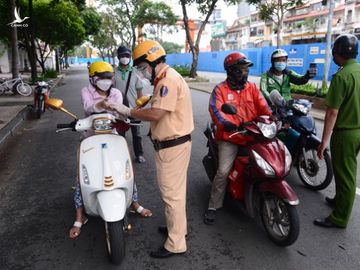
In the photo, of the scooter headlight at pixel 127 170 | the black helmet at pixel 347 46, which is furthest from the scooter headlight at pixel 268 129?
the scooter headlight at pixel 127 170

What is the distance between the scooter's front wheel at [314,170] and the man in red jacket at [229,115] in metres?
1.21

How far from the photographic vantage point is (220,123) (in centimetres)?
326

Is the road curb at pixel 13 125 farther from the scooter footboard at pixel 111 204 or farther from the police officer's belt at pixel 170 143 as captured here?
the police officer's belt at pixel 170 143

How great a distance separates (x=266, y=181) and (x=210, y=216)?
0.78 meters

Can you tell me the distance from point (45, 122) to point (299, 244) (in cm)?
763

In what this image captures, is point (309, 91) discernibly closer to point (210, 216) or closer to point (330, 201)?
point (330, 201)

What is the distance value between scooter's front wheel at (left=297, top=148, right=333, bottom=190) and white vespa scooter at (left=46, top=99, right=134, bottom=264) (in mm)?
2469

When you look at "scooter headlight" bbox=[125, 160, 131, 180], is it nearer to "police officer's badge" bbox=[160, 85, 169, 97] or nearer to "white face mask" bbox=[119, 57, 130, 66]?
"police officer's badge" bbox=[160, 85, 169, 97]

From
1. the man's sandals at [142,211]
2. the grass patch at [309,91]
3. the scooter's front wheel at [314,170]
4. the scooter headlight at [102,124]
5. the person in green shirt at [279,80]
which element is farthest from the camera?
the grass patch at [309,91]

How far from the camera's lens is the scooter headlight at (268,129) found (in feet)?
9.90

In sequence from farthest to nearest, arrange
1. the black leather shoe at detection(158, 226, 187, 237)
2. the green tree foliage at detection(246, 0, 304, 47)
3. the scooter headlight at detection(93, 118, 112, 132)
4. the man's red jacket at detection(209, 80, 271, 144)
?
the green tree foliage at detection(246, 0, 304, 47) < the man's red jacket at detection(209, 80, 271, 144) < the black leather shoe at detection(158, 226, 187, 237) < the scooter headlight at detection(93, 118, 112, 132)

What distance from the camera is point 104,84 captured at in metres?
3.29

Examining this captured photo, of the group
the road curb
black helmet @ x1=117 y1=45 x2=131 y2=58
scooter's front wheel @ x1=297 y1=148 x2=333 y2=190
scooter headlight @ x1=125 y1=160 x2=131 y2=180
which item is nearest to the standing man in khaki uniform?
scooter headlight @ x1=125 y1=160 x2=131 y2=180

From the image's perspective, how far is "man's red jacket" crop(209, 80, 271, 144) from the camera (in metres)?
3.42
